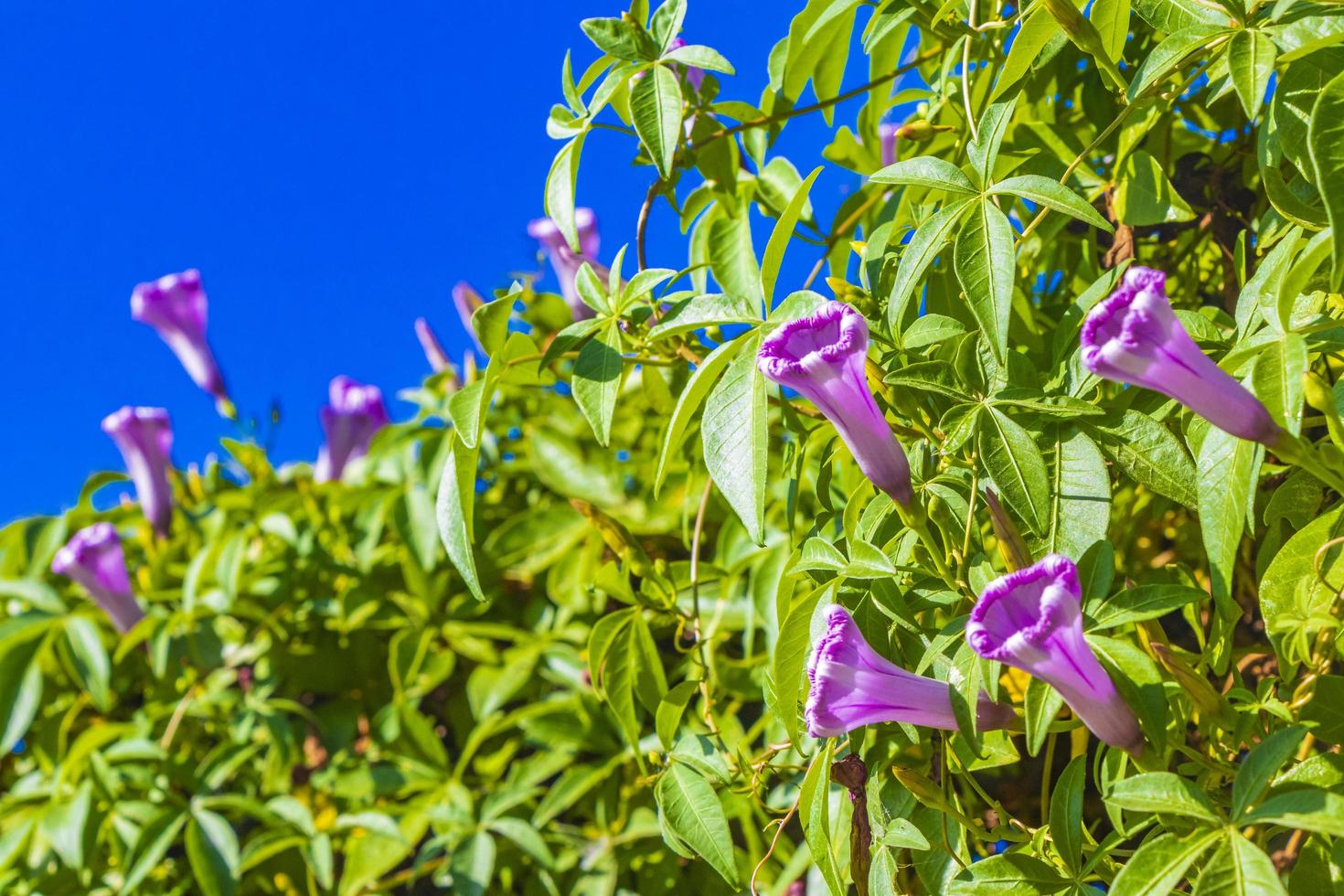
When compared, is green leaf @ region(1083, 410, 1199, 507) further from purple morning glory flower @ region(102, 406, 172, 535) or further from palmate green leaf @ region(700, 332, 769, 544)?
purple morning glory flower @ region(102, 406, 172, 535)

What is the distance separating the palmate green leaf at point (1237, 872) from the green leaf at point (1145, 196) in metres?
0.52

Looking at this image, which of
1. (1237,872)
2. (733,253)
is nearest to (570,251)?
(733,253)

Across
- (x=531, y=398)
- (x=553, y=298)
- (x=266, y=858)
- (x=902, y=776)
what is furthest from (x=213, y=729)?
(x=902, y=776)

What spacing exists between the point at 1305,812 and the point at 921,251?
0.38 meters

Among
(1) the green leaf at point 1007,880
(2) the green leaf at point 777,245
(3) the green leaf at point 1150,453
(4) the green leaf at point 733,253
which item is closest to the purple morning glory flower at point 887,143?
(4) the green leaf at point 733,253

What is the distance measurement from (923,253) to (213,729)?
1.52m

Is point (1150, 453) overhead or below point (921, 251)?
below

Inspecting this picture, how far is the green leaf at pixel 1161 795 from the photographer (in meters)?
0.58

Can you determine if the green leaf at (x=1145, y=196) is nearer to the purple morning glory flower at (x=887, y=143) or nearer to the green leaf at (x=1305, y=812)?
the purple morning glory flower at (x=887, y=143)

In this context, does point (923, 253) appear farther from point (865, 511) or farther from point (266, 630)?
point (266, 630)

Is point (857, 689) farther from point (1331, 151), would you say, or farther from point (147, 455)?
point (147, 455)

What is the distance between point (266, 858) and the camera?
165 centimetres

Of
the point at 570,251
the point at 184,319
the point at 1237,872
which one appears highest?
the point at 184,319

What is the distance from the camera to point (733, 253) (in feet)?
3.60
